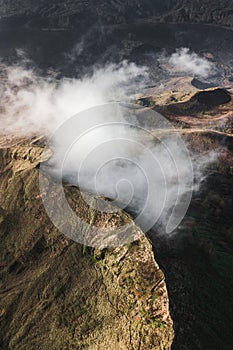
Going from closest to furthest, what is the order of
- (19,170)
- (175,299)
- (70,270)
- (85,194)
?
(175,299), (70,270), (85,194), (19,170)

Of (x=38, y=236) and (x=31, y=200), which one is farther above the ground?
(x=31, y=200)

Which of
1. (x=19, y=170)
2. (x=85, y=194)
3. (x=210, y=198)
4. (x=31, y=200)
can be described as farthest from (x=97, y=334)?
(x=19, y=170)

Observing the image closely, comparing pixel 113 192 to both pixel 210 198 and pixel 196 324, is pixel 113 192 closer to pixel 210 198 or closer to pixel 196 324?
pixel 210 198

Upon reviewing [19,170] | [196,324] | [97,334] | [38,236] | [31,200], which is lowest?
[97,334]

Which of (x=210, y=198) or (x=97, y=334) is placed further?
(x=210, y=198)

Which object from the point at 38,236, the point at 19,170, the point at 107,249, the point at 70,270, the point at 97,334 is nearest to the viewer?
the point at 97,334

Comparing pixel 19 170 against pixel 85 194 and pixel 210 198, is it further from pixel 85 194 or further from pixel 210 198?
pixel 210 198

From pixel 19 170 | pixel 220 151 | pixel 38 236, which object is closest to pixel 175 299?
pixel 38 236
